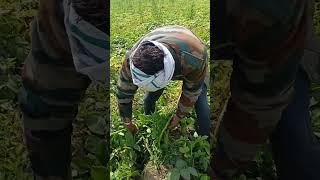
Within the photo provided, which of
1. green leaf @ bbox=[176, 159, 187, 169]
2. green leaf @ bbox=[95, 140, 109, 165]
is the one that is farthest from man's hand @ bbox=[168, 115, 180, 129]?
green leaf @ bbox=[95, 140, 109, 165]

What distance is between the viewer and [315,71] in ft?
5.71

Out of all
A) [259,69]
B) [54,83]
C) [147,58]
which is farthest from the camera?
[147,58]

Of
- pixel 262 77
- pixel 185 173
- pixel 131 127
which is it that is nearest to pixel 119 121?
pixel 131 127

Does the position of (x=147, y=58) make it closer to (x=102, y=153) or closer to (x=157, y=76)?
(x=157, y=76)

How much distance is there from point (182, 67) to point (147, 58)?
0.54 feet

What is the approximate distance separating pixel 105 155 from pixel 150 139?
240 mm

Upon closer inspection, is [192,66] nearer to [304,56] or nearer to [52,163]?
[304,56]

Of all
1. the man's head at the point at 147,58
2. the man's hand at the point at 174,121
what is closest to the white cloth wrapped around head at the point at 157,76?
the man's head at the point at 147,58

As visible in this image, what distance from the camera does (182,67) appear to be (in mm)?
1962

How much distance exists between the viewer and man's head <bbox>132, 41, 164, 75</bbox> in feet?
6.08

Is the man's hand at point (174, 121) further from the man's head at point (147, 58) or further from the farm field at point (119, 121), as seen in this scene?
the man's head at point (147, 58)

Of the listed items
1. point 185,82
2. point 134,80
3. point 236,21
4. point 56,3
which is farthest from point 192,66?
point 56,3

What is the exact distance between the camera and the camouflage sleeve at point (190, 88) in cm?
192

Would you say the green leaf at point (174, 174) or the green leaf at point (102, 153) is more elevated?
the green leaf at point (102, 153)
